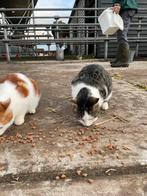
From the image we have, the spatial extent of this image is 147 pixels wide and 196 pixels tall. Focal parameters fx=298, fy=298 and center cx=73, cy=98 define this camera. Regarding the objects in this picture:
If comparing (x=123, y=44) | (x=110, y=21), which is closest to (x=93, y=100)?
(x=110, y=21)

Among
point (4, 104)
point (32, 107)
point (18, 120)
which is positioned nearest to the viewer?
point (4, 104)

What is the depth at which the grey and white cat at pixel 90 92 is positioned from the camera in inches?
100

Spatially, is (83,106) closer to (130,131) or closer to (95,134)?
(95,134)

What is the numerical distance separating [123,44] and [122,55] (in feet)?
0.85

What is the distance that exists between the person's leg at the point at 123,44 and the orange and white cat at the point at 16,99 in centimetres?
326

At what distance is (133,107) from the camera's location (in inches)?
124

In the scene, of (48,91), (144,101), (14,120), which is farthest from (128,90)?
(14,120)

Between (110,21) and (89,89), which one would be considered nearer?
(89,89)

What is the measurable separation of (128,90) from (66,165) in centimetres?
216

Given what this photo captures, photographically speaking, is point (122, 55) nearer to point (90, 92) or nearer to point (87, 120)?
point (90, 92)

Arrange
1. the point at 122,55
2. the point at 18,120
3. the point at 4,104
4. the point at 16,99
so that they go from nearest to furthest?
the point at 4,104 < the point at 16,99 < the point at 18,120 < the point at 122,55

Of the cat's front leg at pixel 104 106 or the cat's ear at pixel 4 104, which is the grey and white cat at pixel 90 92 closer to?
the cat's front leg at pixel 104 106

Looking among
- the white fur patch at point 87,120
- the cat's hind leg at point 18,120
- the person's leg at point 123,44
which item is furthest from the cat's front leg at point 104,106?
the person's leg at point 123,44

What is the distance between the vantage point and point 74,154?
2.08 metres
